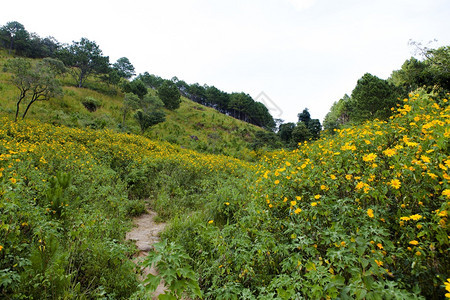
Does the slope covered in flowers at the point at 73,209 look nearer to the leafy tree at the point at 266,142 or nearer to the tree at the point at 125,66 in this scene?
the leafy tree at the point at 266,142

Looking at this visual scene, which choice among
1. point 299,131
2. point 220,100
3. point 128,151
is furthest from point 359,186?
point 220,100

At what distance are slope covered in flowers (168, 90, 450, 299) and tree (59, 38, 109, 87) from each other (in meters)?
30.0

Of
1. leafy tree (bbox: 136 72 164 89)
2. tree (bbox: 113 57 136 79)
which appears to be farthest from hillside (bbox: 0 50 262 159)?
leafy tree (bbox: 136 72 164 89)

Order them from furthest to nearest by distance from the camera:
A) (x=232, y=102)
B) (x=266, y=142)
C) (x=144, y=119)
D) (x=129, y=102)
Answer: (x=232, y=102) < (x=266, y=142) < (x=129, y=102) < (x=144, y=119)

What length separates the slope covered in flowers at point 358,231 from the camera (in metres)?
1.47

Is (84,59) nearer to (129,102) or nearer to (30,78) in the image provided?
(129,102)

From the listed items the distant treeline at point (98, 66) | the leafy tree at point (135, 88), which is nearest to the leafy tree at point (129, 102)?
the leafy tree at point (135, 88)

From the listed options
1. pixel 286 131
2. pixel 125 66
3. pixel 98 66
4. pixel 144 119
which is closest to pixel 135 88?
pixel 98 66

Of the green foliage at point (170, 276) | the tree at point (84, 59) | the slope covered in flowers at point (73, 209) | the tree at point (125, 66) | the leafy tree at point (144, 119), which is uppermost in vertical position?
the tree at point (125, 66)

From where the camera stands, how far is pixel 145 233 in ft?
12.8

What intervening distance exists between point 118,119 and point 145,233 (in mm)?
16063

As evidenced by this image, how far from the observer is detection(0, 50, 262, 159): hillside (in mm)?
12542

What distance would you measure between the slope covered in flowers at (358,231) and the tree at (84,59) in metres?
30.0

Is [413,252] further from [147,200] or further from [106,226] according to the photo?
[147,200]
